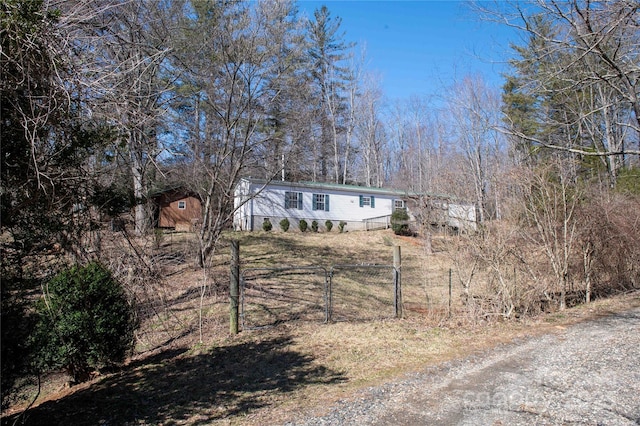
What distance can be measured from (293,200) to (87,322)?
18767mm

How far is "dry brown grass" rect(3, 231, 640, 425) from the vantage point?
13.5 ft

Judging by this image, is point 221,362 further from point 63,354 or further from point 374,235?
point 374,235

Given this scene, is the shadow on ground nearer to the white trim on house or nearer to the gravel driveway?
the gravel driveway

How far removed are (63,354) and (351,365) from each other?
12.0 ft

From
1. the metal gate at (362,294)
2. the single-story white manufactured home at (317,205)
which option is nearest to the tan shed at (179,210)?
the single-story white manufactured home at (317,205)

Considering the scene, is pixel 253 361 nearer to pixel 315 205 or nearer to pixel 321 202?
pixel 315 205

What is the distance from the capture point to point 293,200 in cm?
2375

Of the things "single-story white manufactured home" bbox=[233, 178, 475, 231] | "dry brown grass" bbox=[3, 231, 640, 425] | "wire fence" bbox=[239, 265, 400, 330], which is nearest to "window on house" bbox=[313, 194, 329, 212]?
"single-story white manufactured home" bbox=[233, 178, 475, 231]

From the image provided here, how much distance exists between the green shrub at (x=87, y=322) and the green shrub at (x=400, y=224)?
1836cm

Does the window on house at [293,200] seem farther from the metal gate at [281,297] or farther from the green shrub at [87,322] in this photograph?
the green shrub at [87,322]

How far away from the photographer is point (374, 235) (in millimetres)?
22047

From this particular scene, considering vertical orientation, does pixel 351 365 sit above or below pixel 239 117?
below

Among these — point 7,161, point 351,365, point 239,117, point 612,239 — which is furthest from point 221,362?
point 612,239

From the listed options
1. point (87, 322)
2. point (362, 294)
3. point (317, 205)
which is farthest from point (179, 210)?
point (87, 322)
